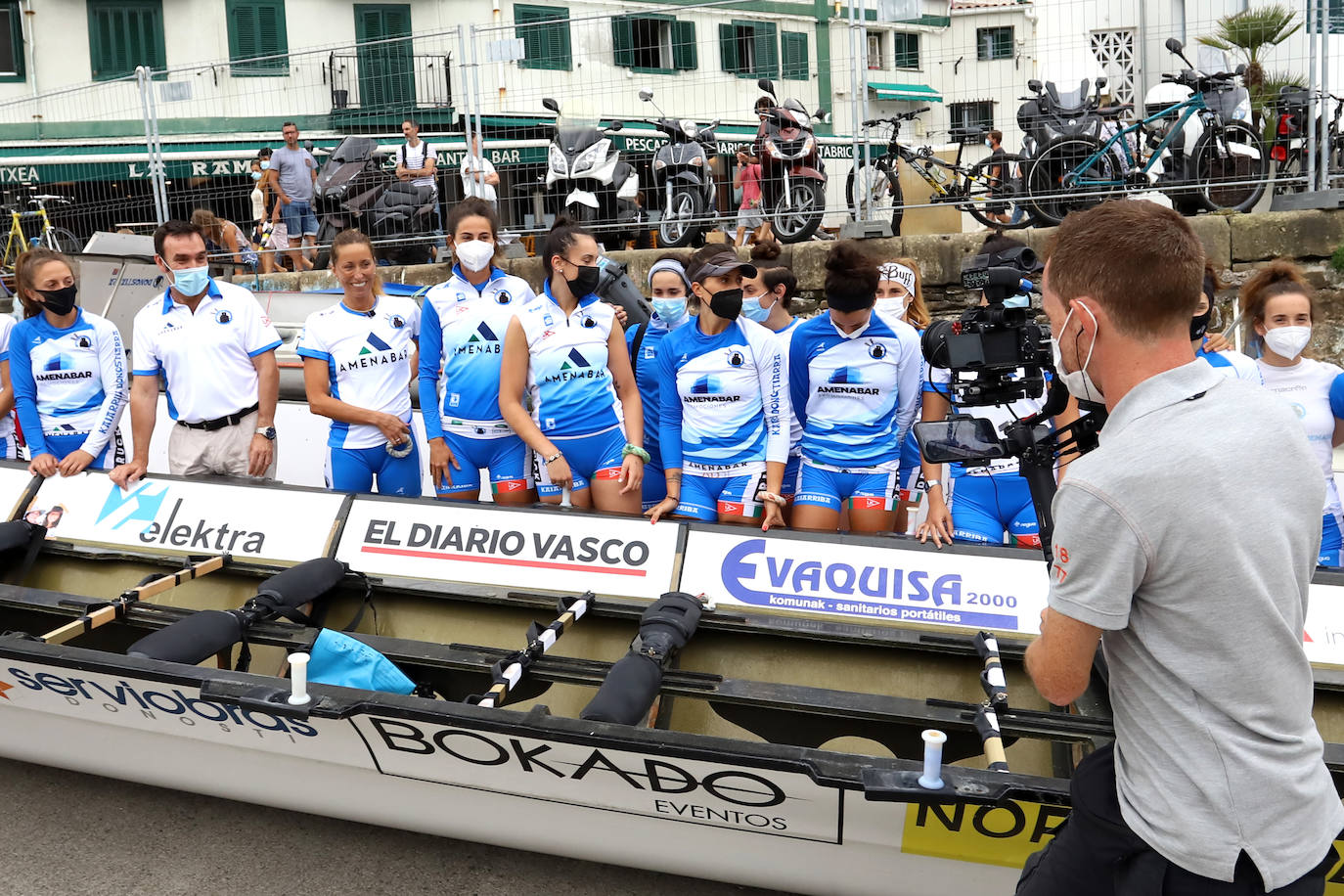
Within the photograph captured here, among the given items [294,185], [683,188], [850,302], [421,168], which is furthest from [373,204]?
[850,302]

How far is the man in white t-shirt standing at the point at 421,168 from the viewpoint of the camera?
9.86m

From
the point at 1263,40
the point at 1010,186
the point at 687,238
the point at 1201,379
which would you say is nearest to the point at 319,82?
the point at 687,238

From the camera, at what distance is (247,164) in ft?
40.2

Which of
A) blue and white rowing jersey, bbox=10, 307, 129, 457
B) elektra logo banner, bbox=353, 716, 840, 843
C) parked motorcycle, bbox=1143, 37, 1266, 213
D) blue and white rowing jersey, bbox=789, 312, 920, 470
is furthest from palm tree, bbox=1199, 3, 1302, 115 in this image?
blue and white rowing jersey, bbox=10, 307, 129, 457

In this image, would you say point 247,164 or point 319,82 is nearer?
point 319,82

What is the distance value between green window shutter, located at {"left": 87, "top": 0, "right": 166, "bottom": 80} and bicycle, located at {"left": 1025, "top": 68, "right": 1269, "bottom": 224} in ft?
56.5

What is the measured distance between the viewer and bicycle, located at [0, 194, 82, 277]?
12023mm

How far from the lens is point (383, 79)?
1140 cm

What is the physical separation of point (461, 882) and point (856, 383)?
2360 millimetres

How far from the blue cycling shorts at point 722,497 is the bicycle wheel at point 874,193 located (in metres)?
4.97

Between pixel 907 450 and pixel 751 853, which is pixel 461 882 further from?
pixel 907 450

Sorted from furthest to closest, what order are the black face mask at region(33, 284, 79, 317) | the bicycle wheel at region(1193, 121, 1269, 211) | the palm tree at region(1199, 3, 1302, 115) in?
the palm tree at region(1199, 3, 1302, 115) < the bicycle wheel at region(1193, 121, 1269, 211) < the black face mask at region(33, 284, 79, 317)

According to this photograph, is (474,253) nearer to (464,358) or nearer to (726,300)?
(464,358)

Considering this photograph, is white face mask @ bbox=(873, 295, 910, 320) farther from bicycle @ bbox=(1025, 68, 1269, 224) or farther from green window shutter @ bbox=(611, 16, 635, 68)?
green window shutter @ bbox=(611, 16, 635, 68)
